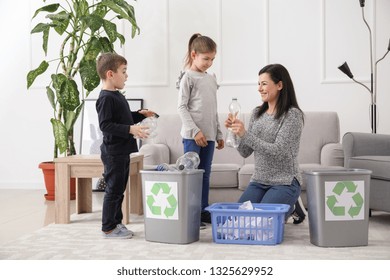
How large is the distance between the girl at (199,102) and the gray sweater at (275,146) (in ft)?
0.94

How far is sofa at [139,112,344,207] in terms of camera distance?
3951 millimetres

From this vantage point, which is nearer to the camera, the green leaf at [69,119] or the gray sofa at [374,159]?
the gray sofa at [374,159]

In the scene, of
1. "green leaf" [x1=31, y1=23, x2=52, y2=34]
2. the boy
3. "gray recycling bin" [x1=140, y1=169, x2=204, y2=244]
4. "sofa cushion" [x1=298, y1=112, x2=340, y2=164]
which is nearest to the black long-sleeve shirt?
the boy

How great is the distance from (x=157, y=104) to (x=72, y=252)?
2655 mm

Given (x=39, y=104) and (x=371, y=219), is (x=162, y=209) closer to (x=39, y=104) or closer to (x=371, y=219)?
(x=371, y=219)

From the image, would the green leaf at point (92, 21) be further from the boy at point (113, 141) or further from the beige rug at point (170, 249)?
the beige rug at point (170, 249)

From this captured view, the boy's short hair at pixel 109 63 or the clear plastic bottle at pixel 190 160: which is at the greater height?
the boy's short hair at pixel 109 63

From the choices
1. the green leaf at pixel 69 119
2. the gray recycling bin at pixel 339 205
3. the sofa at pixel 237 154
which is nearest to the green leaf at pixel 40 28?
the green leaf at pixel 69 119

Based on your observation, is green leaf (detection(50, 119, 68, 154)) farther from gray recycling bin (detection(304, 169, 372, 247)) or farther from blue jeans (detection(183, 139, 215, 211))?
gray recycling bin (detection(304, 169, 372, 247))

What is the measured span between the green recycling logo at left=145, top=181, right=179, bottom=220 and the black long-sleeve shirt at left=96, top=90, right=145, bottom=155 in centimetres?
30

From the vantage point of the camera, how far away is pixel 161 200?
9.27 feet

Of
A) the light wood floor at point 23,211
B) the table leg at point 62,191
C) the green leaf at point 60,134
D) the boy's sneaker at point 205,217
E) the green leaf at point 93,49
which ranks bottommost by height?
the light wood floor at point 23,211

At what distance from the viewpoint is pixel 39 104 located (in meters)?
5.50

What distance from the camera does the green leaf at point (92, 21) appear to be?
4516 mm
